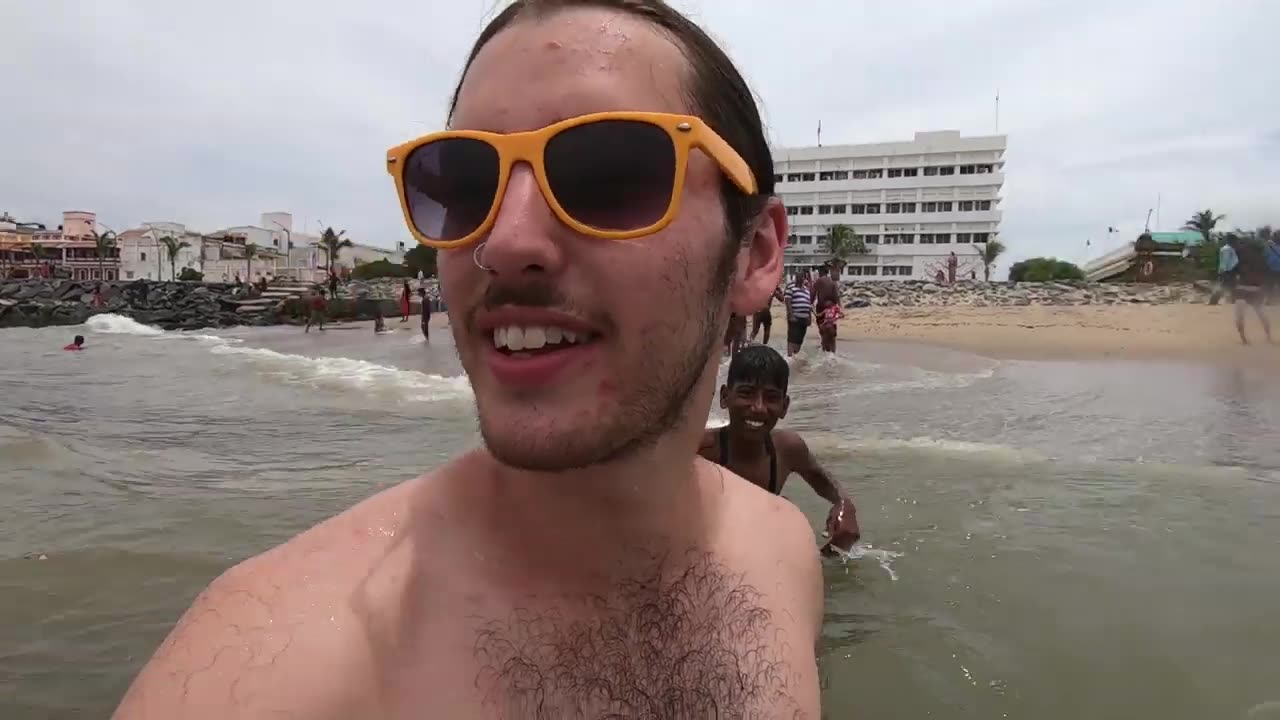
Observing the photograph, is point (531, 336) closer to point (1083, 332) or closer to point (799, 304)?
point (799, 304)

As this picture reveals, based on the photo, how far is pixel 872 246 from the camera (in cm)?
8538

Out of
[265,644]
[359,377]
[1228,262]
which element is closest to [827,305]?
[1228,262]

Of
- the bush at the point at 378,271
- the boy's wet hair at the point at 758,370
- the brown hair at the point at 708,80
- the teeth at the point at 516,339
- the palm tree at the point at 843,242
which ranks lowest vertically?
the boy's wet hair at the point at 758,370

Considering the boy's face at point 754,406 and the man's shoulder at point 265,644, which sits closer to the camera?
the man's shoulder at point 265,644

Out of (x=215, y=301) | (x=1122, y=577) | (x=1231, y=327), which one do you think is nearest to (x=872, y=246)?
(x=215, y=301)

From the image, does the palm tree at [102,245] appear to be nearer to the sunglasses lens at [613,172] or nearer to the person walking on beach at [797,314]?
the person walking on beach at [797,314]

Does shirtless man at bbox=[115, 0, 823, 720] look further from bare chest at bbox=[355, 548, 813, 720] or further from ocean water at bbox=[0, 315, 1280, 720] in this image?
ocean water at bbox=[0, 315, 1280, 720]

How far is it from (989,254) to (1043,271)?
10.7 metres

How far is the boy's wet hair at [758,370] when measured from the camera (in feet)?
12.9

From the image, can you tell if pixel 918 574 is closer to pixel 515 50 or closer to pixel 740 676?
pixel 740 676

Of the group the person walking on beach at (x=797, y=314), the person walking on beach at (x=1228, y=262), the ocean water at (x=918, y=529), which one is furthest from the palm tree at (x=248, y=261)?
the person walking on beach at (x=1228, y=262)

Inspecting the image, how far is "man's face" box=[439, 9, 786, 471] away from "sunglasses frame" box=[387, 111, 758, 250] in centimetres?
2

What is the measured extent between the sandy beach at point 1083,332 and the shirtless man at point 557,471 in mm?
13929

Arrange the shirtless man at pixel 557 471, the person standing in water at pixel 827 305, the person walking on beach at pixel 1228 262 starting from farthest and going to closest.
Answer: the person standing in water at pixel 827 305
the person walking on beach at pixel 1228 262
the shirtless man at pixel 557 471
